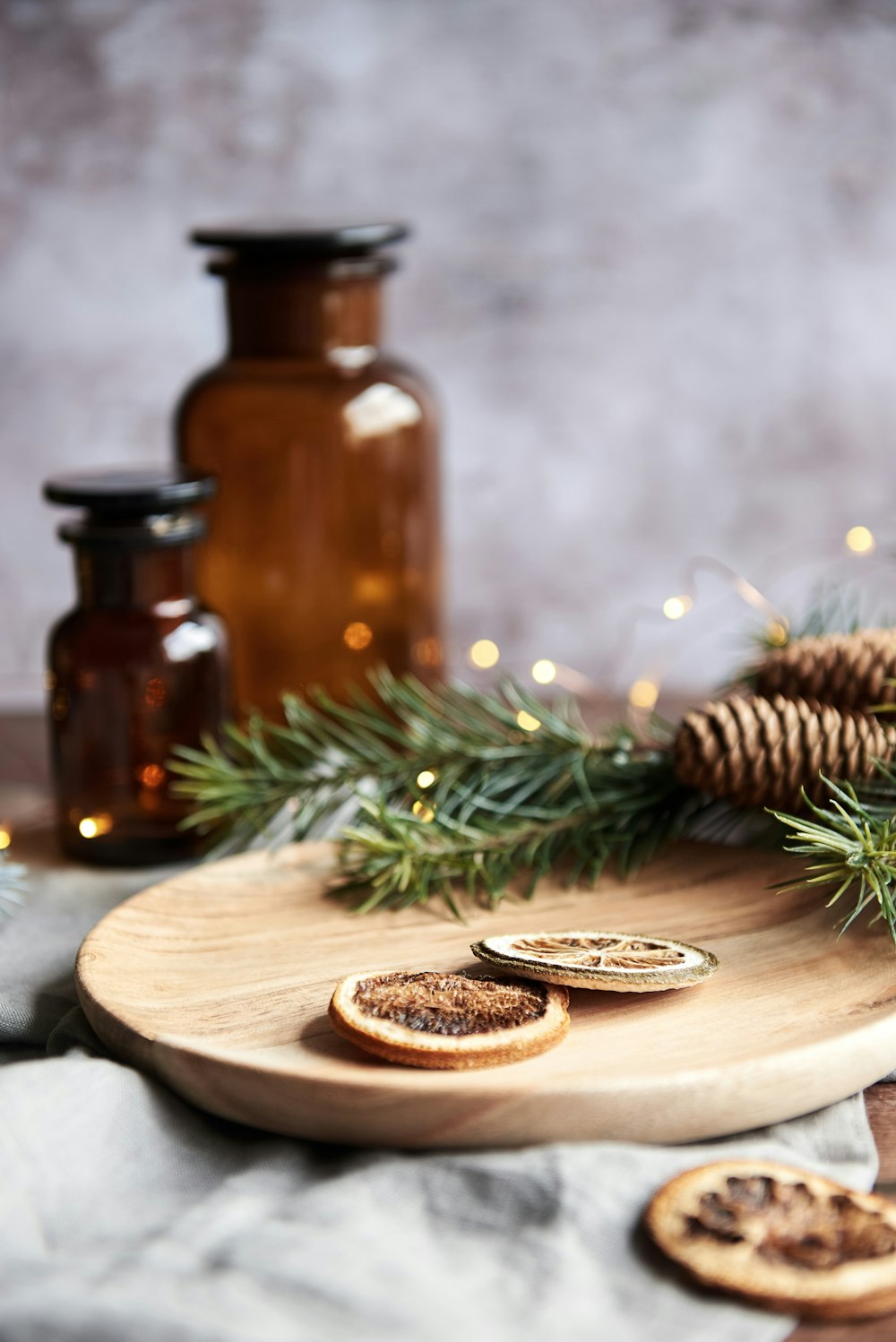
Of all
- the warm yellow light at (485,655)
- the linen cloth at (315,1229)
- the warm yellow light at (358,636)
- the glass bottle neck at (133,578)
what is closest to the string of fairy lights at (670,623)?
the warm yellow light at (485,655)

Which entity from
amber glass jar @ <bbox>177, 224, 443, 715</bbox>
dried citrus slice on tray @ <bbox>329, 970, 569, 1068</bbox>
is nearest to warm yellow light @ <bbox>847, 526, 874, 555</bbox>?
amber glass jar @ <bbox>177, 224, 443, 715</bbox>

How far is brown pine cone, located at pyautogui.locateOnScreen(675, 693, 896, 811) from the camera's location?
0.70 metres

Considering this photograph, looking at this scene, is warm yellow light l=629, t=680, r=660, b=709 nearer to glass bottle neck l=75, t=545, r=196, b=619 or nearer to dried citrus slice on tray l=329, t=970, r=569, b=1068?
glass bottle neck l=75, t=545, r=196, b=619

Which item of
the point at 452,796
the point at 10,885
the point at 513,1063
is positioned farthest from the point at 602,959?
the point at 10,885

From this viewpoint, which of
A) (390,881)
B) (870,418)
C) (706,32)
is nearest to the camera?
(390,881)

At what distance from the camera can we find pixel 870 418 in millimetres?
1396

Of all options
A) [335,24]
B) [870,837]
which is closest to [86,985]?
[870,837]

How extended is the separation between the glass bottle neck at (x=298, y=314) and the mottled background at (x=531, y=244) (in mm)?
438

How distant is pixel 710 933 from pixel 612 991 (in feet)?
0.31

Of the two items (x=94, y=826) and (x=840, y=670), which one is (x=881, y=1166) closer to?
(x=840, y=670)

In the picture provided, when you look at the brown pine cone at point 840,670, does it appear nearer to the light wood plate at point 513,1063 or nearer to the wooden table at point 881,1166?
the light wood plate at point 513,1063

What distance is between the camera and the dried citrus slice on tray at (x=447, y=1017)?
517 mm

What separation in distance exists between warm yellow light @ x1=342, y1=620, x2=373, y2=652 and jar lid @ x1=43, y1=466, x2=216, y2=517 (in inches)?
6.3

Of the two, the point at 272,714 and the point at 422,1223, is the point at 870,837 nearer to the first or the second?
the point at 422,1223
